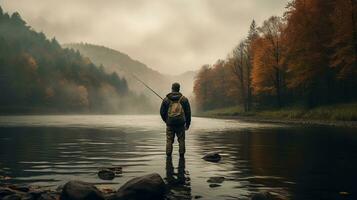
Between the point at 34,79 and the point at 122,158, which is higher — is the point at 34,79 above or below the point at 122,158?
above

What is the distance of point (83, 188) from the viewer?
8.55 metres

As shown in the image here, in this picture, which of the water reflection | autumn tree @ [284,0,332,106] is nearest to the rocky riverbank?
the water reflection

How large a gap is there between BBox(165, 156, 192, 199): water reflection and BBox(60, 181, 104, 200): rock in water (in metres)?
1.64

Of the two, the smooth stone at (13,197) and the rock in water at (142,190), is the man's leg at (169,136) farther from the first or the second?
the smooth stone at (13,197)

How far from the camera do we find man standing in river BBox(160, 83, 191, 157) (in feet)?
50.8

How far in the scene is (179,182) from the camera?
35.6 ft

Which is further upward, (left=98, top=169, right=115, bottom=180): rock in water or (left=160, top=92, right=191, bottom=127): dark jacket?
(left=160, top=92, right=191, bottom=127): dark jacket

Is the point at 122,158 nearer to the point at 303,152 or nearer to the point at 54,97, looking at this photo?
the point at 303,152

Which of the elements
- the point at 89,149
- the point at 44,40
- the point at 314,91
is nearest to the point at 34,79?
the point at 44,40

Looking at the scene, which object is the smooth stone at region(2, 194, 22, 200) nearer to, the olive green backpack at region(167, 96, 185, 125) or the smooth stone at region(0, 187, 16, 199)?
the smooth stone at region(0, 187, 16, 199)

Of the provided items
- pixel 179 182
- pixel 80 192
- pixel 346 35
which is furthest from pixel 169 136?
pixel 346 35

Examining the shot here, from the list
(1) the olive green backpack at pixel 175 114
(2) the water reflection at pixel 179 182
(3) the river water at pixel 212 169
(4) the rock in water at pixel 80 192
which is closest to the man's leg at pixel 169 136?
(1) the olive green backpack at pixel 175 114

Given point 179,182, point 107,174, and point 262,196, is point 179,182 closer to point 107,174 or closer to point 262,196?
point 107,174

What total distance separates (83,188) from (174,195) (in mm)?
1989
